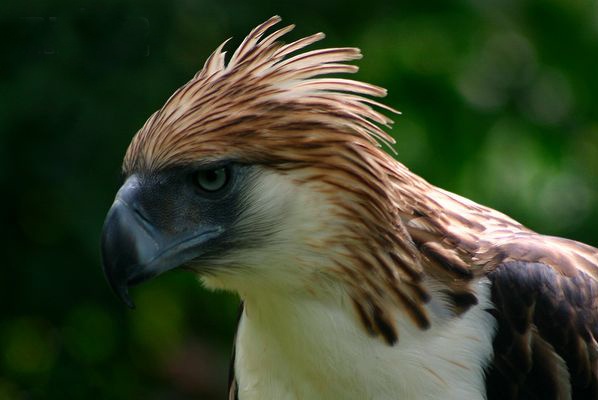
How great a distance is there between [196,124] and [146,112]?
1.88 meters

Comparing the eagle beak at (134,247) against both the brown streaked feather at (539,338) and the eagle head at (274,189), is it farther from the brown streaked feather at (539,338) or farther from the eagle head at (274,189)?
the brown streaked feather at (539,338)

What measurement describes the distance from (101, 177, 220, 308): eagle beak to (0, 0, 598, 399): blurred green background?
1856mm

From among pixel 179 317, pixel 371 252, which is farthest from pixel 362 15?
pixel 371 252

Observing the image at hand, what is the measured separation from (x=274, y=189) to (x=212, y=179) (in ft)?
0.61

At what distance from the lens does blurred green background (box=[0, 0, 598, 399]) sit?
5199 mm

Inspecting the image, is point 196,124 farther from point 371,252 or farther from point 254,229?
point 371,252

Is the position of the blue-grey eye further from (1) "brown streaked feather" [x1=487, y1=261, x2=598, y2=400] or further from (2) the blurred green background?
(2) the blurred green background

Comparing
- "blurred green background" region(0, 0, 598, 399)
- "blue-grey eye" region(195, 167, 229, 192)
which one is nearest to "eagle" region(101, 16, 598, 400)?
"blue-grey eye" region(195, 167, 229, 192)

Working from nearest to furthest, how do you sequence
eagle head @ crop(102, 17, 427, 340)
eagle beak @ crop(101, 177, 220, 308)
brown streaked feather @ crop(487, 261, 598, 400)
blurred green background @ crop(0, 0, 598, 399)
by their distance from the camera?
eagle beak @ crop(101, 177, 220, 308)
eagle head @ crop(102, 17, 427, 340)
brown streaked feather @ crop(487, 261, 598, 400)
blurred green background @ crop(0, 0, 598, 399)

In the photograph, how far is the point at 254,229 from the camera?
3451 mm

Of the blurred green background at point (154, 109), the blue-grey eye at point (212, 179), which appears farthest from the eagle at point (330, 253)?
the blurred green background at point (154, 109)

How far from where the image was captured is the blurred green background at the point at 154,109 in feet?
17.1

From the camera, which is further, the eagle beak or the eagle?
the eagle

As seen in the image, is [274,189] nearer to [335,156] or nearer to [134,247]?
[335,156]
